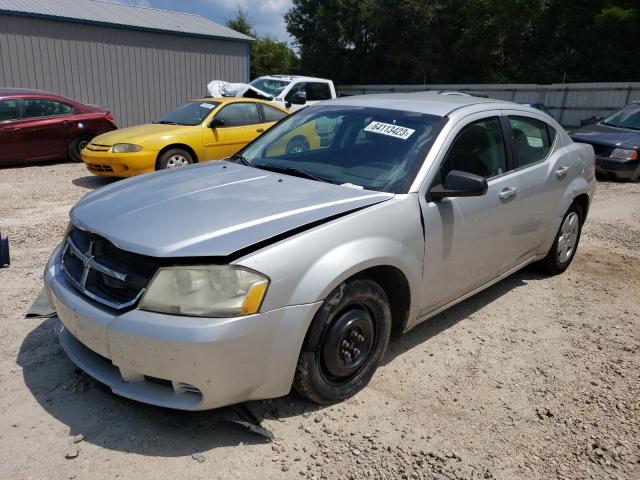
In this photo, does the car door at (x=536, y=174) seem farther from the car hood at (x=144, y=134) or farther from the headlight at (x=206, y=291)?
the car hood at (x=144, y=134)

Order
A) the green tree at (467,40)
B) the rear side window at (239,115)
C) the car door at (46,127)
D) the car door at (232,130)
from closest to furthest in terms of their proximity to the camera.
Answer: the car door at (232,130), the rear side window at (239,115), the car door at (46,127), the green tree at (467,40)

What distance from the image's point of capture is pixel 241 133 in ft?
31.3

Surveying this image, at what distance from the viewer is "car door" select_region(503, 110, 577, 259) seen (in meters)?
4.20

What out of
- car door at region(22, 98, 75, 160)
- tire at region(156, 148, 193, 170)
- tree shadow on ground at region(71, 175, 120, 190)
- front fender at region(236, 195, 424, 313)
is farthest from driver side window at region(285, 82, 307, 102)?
front fender at region(236, 195, 424, 313)

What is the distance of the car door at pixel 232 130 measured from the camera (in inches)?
362

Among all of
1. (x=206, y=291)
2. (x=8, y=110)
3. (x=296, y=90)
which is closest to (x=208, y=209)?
(x=206, y=291)

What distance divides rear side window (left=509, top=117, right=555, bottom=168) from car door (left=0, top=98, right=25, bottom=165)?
30.8 ft

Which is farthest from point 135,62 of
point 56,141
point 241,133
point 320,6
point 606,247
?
point 320,6

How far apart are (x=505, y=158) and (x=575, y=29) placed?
32.5 metres

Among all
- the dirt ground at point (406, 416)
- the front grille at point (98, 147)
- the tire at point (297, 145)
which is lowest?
the dirt ground at point (406, 416)

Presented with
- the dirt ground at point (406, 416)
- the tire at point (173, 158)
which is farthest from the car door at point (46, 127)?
the dirt ground at point (406, 416)

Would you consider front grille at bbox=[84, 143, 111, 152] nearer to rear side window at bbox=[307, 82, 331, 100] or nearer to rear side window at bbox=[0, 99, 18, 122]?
rear side window at bbox=[0, 99, 18, 122]

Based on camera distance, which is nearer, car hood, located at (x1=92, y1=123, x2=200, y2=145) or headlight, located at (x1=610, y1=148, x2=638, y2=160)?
car hood, located at (x1=92, y1=123, x2=200, y2=145)

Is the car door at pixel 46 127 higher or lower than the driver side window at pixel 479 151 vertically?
lower
